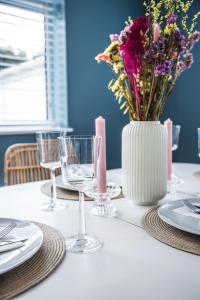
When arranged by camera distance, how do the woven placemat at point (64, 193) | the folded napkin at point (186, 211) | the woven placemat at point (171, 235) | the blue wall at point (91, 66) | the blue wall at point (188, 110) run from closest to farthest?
the woven placemat at point (171, 235)
the folded napkin at point (186, 211)
the woven placemat at point (64, 193)
the blue wall at point (91, 66)
the blue wall at point (188, 110)

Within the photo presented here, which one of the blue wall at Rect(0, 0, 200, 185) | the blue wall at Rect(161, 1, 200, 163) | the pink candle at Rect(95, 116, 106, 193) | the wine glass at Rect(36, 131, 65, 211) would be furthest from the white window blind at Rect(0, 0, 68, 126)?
the pink candle at Rect(95, 116, 106, 193)

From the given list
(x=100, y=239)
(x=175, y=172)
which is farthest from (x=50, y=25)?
(x=100, y=239)

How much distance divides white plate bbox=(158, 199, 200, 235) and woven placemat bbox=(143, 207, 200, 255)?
20 mm

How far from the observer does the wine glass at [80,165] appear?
25.9 inches

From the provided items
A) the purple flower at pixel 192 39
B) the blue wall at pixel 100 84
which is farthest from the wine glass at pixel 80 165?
the blue wall at pixel 100 84

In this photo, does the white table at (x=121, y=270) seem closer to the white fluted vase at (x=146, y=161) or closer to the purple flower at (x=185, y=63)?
the white fluted vase at (x=146, y=161)

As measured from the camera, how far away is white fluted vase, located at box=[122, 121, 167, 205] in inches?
34.7

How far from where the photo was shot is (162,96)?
87 cm

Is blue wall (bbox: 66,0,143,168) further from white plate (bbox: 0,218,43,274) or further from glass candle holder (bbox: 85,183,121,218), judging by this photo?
white plate (bbox: 0,218,43,274)

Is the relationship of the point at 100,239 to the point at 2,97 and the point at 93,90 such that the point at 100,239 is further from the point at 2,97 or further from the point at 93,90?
the point at 93,90

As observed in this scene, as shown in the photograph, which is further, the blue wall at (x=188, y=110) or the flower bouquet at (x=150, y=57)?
the blue wall at (x=188, y=110)

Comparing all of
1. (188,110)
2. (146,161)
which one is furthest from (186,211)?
(188,110)

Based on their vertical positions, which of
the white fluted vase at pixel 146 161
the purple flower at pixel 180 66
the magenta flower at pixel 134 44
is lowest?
the white fluted vase at pixel 146 161

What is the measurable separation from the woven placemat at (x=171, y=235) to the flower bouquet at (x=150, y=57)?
309 mm
